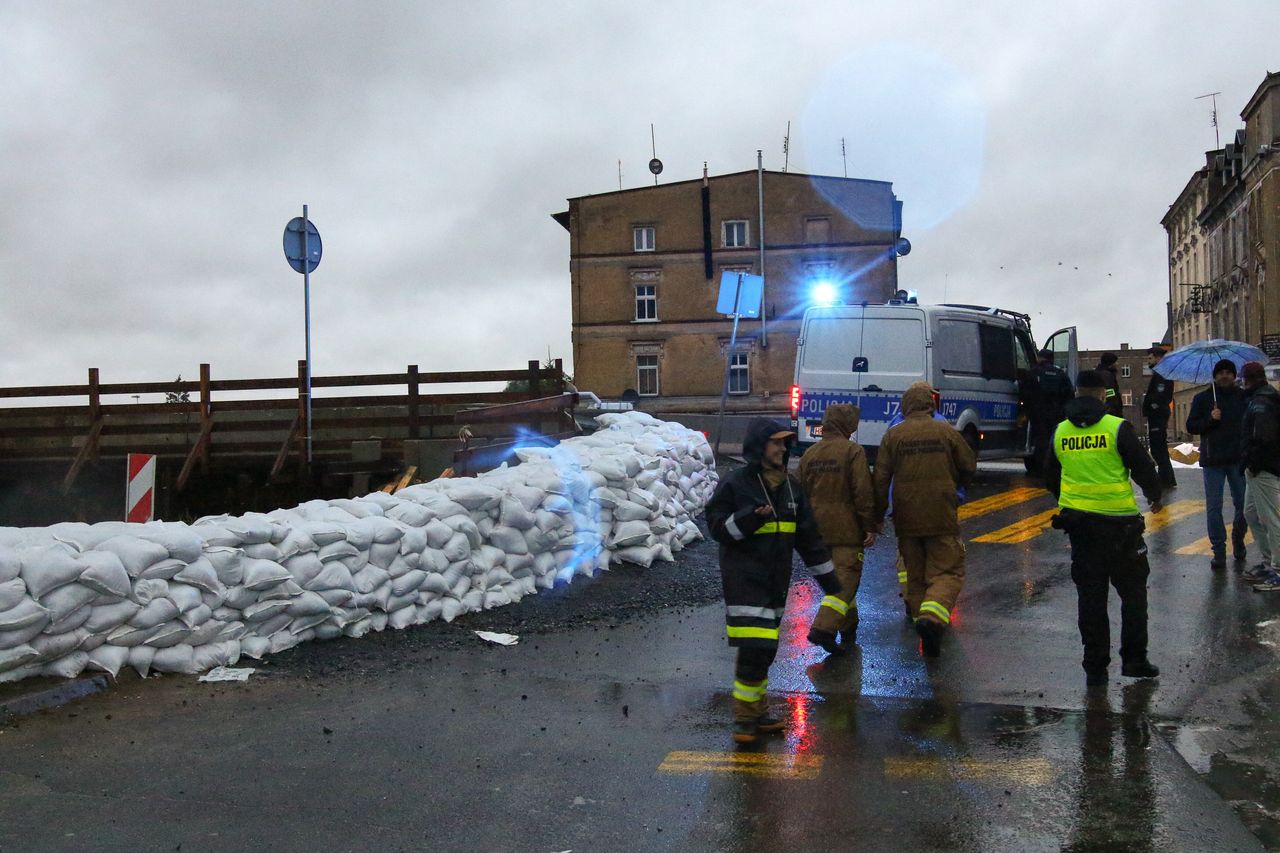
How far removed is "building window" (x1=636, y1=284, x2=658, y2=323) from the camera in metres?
46.8

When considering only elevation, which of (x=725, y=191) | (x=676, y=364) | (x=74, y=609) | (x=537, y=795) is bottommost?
(x=537, y=795)

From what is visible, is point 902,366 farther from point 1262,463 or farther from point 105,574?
point 105,574

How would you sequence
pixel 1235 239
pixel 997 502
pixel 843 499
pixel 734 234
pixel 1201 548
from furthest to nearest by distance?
1. pixel 1235 239
2. pixel 734 234
3. pixel 997 502
4. pixel 1201 548
5. pixel 843 499

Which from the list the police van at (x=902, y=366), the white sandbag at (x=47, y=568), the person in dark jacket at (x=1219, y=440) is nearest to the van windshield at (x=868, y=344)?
the police van at (x=902, y=366)

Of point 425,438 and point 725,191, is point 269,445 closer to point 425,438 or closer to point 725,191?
point 425,438

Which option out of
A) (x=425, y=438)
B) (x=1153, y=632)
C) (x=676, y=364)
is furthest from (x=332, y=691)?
(x=676, y=364)

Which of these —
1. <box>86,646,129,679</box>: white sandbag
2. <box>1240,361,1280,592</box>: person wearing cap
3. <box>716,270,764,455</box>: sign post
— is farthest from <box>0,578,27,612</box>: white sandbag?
<box>716,270,764,455</box>: sign post

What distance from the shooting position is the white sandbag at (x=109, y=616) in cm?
581

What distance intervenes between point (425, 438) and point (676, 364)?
3021 cm

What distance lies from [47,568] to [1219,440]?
8.13 meters

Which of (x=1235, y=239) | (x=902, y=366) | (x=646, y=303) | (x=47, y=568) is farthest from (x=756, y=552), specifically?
(x=1235, y=239)

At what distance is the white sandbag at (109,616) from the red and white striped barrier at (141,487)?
398cm

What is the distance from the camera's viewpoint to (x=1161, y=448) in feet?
41.1

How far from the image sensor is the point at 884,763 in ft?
15.0
